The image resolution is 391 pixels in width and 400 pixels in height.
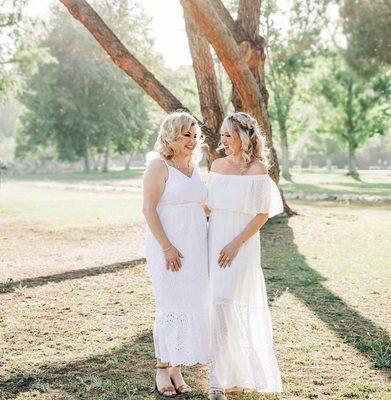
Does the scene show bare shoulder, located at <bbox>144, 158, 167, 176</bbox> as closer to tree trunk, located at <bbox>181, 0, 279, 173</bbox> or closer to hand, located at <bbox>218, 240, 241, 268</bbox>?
hand, located at <bbox>218, 240, 241, 268</bbox>

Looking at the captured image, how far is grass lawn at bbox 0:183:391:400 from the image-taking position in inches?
179

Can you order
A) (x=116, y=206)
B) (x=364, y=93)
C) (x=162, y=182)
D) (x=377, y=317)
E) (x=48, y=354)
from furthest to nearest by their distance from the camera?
(x=364, y=93), (x=116, y=206), (x=377, y=317), (x=48, y=354), (x=162, y=182)

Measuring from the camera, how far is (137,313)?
6.71m

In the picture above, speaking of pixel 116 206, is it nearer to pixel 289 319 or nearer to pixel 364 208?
pixel 364 208

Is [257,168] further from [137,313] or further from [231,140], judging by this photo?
[137,313]

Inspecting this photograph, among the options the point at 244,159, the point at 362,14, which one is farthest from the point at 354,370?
the point at 362,14

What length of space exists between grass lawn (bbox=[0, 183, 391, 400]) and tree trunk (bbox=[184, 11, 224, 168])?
3.09m

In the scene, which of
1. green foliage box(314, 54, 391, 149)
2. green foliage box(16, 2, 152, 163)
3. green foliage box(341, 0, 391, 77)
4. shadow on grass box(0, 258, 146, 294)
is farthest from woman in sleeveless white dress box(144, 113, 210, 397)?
green foliage box(16, 2, 152, 163)

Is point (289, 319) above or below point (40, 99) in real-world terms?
below

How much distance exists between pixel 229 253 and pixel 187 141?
0.91 metres

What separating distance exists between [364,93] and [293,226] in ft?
109

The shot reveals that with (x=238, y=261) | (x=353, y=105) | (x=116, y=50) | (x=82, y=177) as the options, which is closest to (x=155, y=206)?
(x=238, y=261)

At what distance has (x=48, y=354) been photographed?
5281 mm

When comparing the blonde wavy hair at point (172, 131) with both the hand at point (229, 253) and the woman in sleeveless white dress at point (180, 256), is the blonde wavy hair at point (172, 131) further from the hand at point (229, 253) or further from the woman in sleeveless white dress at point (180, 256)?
the hand at point (229, 253)
